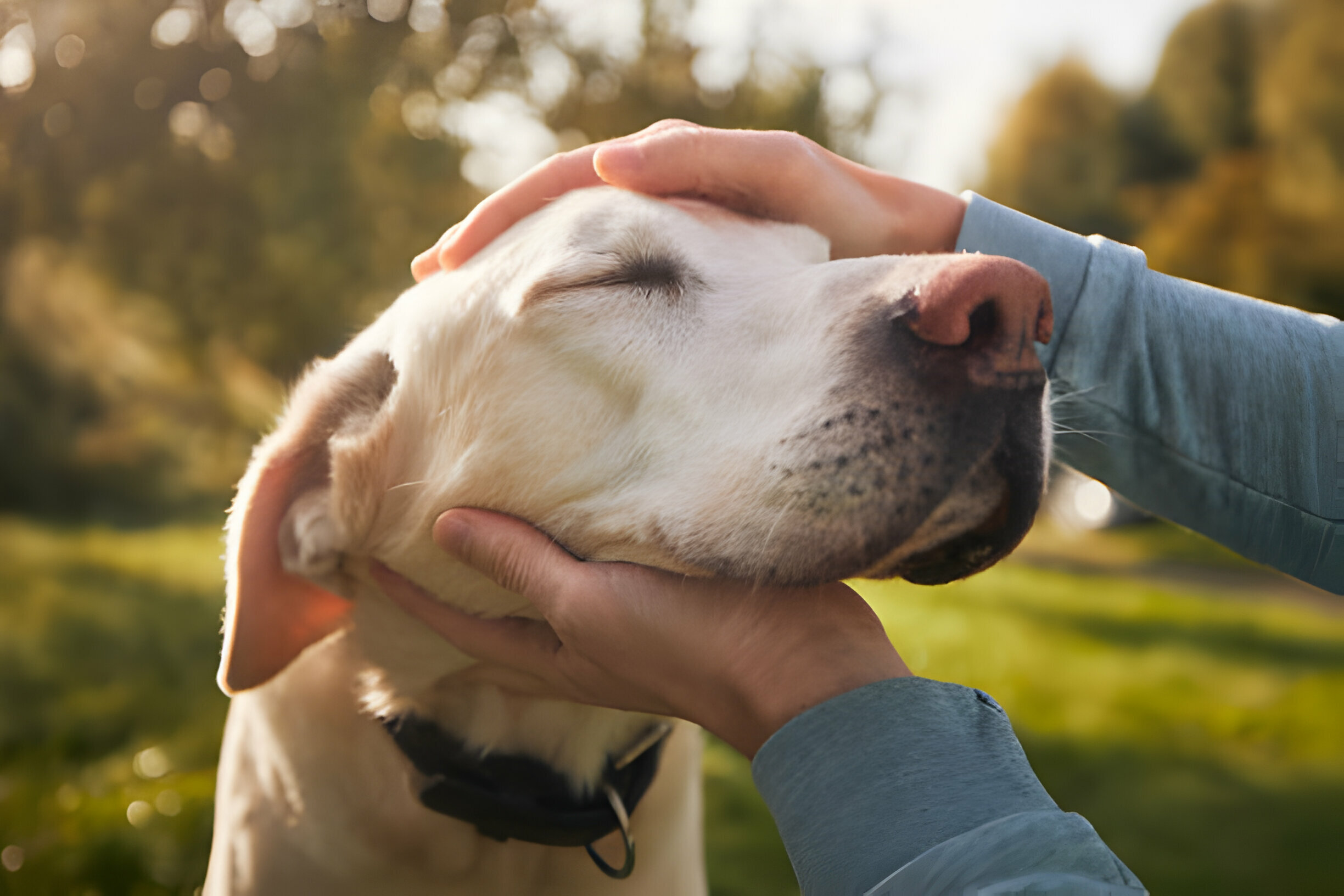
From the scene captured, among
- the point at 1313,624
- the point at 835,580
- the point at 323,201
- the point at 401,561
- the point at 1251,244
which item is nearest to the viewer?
the point at 835,580

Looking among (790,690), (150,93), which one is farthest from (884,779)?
(150,93)

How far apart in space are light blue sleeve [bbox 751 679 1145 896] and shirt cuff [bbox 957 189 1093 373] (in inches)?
35.8

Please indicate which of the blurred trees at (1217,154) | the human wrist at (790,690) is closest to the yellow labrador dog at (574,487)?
the human wrist at (790,690)

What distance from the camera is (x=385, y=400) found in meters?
1.77

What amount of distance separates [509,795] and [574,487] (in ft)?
2.09

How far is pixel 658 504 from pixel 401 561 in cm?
60

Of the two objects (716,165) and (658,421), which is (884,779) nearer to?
(658,421)

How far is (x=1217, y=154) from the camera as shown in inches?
427

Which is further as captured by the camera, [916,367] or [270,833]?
[270,833]

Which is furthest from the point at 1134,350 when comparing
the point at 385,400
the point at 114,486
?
the point at 114,486

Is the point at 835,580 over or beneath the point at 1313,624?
over

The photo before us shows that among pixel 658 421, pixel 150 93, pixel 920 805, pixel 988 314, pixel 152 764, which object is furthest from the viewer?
Answer: pixel 150 93

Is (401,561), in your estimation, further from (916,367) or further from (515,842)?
(916,367)

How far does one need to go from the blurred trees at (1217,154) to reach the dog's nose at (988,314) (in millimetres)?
7144
